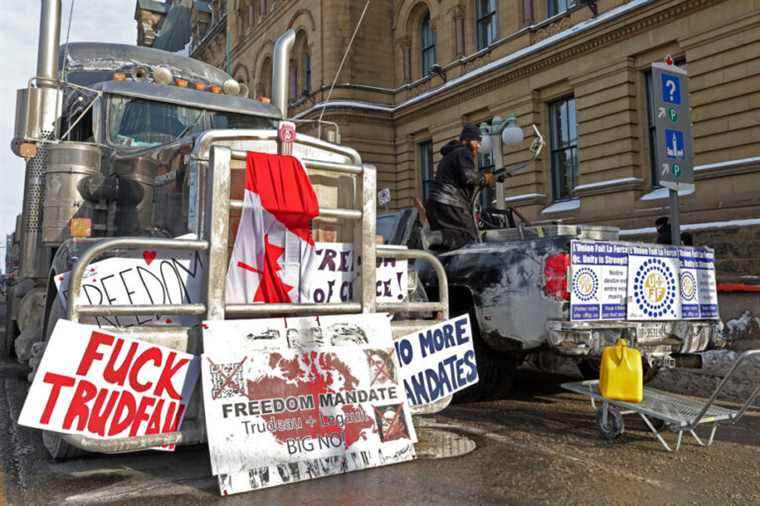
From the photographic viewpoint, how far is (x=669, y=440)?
182 inches

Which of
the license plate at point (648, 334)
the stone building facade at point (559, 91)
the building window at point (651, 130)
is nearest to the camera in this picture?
the license plate at point (648, 334)

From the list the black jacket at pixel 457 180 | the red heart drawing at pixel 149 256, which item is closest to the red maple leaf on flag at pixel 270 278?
the red heart drawing at pixel 149 256

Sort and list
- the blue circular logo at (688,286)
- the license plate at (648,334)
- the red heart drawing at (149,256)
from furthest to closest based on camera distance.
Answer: the blue circular logo at (688,286) → the license plate at (648,334) → the red heart drawing at (149,256)

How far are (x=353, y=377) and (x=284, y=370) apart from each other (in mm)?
450

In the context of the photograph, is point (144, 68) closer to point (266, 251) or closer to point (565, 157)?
point (266, 251)

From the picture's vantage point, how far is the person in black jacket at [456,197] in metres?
6.36

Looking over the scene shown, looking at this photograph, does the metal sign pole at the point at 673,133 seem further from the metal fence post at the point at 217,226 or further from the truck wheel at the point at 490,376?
the metal fence post at the point at 217,226

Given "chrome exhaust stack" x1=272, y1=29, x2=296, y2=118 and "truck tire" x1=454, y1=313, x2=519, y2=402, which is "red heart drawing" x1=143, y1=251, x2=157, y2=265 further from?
"chrome exhaust stack" x1=272, y1=29, x2=296, y2=118

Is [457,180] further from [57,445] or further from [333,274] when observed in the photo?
[57,445]

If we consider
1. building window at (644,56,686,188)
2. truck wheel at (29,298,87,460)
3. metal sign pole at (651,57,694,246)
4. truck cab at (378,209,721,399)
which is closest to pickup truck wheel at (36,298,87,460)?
Result: truck wheel at (29,298,87,460)

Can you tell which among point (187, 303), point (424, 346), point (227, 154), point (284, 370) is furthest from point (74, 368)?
point (424, 346)

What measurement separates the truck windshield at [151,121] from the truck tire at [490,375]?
11.9 feet

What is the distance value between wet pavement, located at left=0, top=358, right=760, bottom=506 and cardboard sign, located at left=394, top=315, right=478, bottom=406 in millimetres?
409

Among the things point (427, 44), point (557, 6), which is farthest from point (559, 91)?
point (427, 44)
